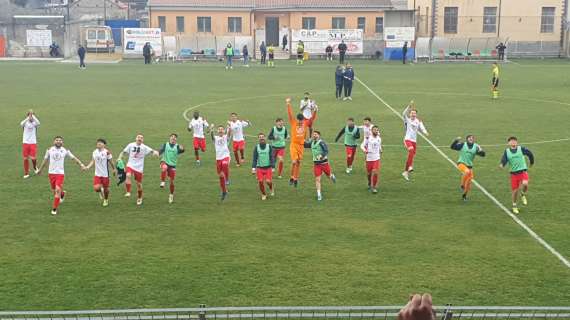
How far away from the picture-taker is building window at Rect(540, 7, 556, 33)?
2940 inches

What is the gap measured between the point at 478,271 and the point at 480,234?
8.02ft

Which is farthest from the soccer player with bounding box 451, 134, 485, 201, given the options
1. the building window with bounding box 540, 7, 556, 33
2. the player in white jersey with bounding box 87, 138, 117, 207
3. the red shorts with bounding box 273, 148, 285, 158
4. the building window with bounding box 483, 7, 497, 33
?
the building window with bounding box 540, 7, 556, 33

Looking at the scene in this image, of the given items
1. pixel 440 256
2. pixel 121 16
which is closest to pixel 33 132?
pixel 440 256

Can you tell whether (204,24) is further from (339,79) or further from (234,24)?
(339,79)

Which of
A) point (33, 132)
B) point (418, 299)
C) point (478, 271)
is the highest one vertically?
point (418, 299)

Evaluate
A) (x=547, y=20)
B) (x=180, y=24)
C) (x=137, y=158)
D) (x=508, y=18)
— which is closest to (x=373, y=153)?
(x=137, y=158)

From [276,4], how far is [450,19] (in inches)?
755

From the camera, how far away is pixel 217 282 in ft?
41.9

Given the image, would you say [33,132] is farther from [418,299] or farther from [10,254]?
[418,299]

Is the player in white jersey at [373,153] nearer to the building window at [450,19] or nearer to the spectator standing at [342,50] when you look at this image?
the spectator standing at [342,50]

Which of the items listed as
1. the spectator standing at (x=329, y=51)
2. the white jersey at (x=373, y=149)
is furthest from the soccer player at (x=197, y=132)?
the spectator standing at (x=329, y=51)

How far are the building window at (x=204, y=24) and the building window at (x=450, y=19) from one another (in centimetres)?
2513

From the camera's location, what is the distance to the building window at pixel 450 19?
75688mm

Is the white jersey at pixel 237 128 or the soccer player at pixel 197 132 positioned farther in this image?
the soccer player at pixel 197 132
